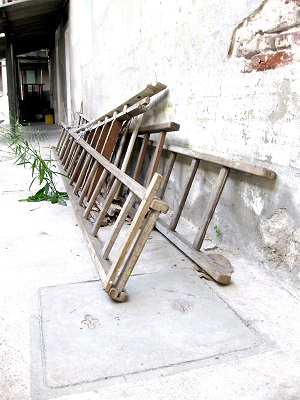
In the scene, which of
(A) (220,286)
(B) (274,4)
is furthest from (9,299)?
(B) (274,4)

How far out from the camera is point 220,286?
223cm

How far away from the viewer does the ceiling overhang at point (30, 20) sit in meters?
9.52

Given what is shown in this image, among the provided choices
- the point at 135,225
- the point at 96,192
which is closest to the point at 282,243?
the point at 135,225

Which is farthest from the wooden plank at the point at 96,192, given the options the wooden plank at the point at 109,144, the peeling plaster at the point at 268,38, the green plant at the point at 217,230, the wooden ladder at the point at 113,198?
the peeling plaster at the point at 268,38

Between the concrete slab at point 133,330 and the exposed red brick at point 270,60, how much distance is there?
1354 mm

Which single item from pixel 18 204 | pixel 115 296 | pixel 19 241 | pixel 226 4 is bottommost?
pixel 18 204

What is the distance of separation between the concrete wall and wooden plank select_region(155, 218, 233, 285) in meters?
0.25

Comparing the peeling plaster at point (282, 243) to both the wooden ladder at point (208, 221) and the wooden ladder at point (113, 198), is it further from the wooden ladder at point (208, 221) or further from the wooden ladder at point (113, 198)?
the wooden ladder at point (113, 198)

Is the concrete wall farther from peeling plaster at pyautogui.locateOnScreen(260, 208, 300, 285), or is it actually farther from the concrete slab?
the concrete slab

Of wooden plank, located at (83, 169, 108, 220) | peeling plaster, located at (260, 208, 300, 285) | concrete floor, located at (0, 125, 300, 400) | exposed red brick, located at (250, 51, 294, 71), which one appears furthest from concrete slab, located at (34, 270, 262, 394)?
exposed red brick, located at (250, 51, 294, 71)

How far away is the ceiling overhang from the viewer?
952 cm

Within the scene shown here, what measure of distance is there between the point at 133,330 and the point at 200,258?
825mm

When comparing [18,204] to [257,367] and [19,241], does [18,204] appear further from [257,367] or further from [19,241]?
[257,367]

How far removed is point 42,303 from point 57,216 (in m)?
1.69
